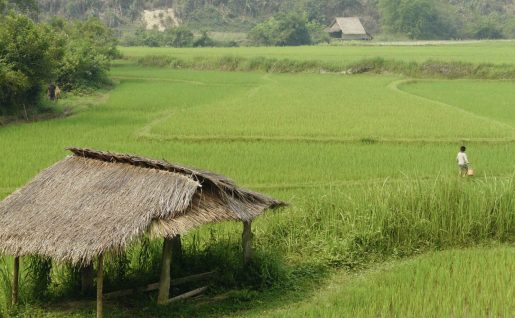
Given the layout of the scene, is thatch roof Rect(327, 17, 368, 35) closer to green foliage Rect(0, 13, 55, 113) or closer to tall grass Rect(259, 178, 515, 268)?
green foliage Rect(0, 13, 55, 113)

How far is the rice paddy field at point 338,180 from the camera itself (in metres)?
6.26

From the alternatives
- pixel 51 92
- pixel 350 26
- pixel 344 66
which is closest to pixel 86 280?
pixel 51 92

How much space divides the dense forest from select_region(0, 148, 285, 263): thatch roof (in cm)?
4957

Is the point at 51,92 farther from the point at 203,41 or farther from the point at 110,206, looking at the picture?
the point at 203,41

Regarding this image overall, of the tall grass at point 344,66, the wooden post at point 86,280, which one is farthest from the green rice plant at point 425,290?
the tall grass at point 344,66

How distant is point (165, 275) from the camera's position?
6008mm

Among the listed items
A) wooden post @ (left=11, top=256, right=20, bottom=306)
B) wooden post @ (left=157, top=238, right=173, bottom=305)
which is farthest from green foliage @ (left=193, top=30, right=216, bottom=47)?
wooden post @ (left=157, top=238, right=173, bottom=305)

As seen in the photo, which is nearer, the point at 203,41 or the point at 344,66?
the point at 344,66

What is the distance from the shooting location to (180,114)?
16.8 m

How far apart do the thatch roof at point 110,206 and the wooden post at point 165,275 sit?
1.06 ft

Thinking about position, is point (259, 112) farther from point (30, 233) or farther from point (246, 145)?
point (30, 233)

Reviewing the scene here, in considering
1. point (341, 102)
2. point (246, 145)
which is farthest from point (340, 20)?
point (246, 145)

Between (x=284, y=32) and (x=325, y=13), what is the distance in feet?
38.9

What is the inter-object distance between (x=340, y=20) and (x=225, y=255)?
4792cm
